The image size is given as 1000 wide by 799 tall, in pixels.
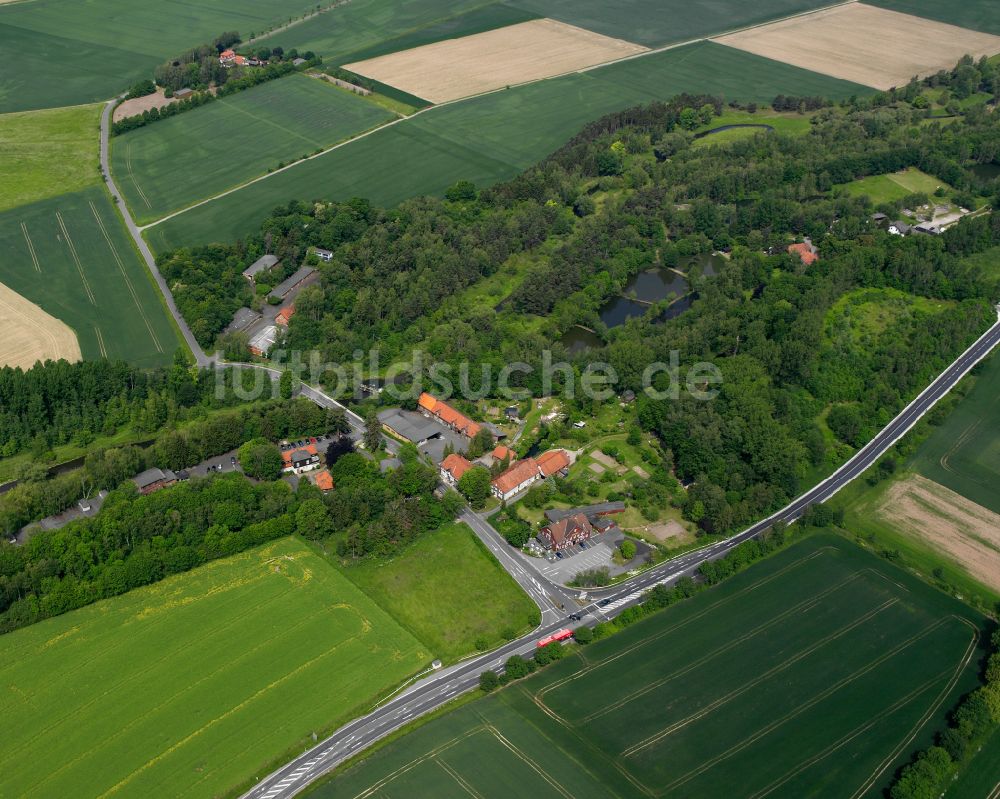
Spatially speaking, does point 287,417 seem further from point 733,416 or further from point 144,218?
point 144,218

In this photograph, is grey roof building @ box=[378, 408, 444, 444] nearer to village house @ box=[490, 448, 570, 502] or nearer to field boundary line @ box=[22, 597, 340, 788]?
village house @ box=[490, 448, 570, 502]

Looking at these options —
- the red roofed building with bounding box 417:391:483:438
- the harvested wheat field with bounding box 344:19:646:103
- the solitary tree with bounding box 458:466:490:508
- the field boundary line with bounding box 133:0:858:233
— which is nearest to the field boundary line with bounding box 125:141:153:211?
the field boundary line with bounding box 133:0:858:233

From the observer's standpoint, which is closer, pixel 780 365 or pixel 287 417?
pixel 287 417

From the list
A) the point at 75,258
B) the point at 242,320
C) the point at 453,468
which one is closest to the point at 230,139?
the point at 75,258

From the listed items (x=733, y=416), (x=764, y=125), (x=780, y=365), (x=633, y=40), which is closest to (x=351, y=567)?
(x=733, y=416)

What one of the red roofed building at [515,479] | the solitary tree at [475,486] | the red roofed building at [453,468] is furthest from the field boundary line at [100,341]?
the red roofed building at [515,479]

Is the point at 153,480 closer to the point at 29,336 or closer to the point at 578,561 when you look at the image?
the point at 29,336
